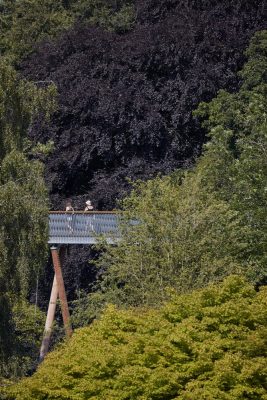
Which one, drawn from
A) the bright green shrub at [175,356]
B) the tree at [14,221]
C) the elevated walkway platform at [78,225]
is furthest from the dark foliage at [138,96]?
the bright green shrub at [175,356]

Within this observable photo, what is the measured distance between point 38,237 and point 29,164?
1.67 meters

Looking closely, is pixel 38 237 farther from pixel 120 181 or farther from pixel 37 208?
pixel 120 181

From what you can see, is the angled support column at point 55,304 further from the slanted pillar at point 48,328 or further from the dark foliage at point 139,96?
the dark foliage at point 139,96

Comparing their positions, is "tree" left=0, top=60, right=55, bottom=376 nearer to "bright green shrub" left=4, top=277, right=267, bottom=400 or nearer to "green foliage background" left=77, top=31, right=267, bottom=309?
"bright green shrub" left=4, top=277, right=267, bottom=400

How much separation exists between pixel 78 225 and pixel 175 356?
11243mm

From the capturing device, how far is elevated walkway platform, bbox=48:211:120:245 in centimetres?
3450

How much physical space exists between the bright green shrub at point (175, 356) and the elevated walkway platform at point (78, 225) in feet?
26.4

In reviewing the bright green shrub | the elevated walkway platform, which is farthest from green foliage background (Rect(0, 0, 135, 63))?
the bright green shrub

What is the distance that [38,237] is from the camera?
27.6 m

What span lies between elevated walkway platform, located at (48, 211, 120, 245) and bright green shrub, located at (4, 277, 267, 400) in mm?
8042

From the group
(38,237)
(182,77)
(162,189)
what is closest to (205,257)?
(162,189)

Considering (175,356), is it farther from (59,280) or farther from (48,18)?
(48,18)

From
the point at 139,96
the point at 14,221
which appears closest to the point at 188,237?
the point at 14,221

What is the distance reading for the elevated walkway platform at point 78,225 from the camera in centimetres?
3450
